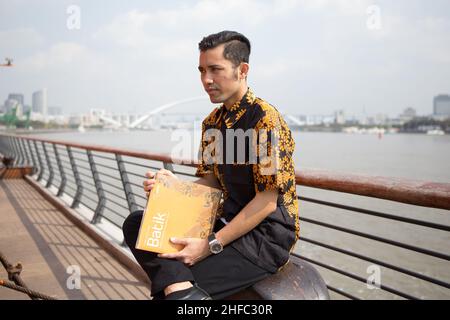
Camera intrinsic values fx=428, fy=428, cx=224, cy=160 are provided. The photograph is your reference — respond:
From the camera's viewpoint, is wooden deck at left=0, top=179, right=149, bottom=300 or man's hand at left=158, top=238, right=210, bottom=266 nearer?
man's hand at left=158, top=238, right=210, bottom=266

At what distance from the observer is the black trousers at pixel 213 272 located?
1151 mm

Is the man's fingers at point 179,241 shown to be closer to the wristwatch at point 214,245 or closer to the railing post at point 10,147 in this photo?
the wristwatch at point 214,245

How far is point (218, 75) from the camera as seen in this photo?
51.1 inches

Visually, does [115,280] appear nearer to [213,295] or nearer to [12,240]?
[12,240]

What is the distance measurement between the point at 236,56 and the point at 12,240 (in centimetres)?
342

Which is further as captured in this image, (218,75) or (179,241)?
(218,75)

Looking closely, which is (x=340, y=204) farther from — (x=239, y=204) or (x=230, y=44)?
(x=230, y=44)

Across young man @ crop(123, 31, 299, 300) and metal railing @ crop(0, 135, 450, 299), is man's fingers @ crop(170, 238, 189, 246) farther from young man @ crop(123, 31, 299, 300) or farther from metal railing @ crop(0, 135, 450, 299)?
metal railing @ crop(0, 135, 450, 299)

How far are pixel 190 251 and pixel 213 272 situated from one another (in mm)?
88

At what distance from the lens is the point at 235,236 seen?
1.22 m

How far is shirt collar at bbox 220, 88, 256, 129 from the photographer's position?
132 cm

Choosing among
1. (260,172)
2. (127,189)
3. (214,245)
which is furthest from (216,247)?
(127,189)

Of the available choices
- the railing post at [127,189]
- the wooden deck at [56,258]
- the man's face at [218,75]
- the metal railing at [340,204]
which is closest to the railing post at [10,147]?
the metal railing at [340,204]

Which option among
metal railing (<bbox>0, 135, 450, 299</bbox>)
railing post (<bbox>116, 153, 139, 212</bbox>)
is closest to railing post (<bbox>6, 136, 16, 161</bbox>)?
metal railing (<bbox>0, 135, 450, 299</bbox>)
